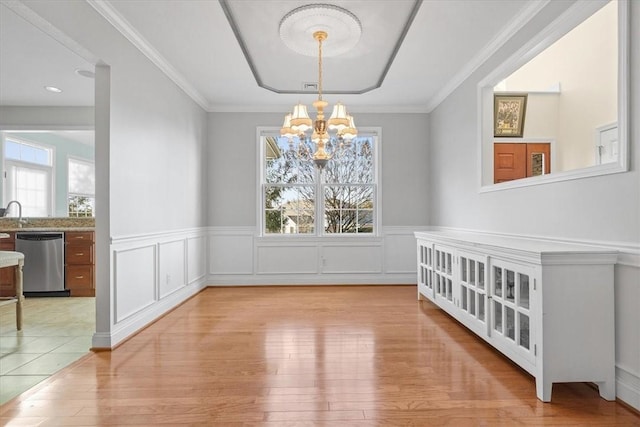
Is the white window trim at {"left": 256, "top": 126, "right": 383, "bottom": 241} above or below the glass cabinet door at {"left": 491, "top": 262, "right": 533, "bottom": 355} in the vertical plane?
above

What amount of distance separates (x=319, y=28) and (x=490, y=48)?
1.68 metres

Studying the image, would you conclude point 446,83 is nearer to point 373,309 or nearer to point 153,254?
point 373,309

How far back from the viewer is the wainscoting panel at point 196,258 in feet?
15.3

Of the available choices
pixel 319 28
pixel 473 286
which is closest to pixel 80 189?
pixel 319 28

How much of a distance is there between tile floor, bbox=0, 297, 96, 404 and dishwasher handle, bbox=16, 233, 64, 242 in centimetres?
82

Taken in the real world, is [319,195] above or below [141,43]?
below

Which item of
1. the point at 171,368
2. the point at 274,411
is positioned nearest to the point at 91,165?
the point at 171,368

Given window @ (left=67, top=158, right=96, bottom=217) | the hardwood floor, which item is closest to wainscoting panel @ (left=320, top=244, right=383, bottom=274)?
the hardwood floor

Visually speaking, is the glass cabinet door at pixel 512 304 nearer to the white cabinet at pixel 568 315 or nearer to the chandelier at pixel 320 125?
the white cabinet at pixel 568 315

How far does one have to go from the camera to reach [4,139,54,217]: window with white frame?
19.4 ft

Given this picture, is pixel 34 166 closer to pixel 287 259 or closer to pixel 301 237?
pixel 287 259

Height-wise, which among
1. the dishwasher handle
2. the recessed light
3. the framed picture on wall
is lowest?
the dishwasher handle

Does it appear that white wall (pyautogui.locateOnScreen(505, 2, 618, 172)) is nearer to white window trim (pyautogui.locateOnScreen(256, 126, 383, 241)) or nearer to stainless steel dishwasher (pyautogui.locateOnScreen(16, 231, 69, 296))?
white window trim (pyautogui.locateOnScreen(256, 126, 383, 241))

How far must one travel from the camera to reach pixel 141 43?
10.8ft
